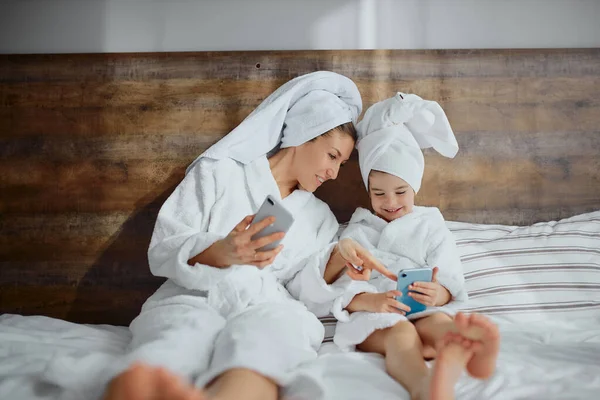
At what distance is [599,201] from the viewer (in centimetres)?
177

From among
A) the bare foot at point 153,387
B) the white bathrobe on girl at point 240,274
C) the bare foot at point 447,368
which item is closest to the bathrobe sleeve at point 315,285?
the white bathrobe on girl at point 240,274

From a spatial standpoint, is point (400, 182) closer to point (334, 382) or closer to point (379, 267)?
point (379, 267)

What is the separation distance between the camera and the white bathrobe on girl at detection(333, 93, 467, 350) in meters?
1.27

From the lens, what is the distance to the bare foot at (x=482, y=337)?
92 centimetres

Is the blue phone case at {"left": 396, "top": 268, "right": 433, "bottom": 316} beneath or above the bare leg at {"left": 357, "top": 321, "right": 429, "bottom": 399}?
above

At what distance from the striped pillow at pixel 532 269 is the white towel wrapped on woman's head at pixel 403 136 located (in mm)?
288

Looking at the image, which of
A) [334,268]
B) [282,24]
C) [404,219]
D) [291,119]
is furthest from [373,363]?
[282,24]

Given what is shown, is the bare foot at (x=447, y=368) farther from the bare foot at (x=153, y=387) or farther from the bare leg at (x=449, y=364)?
the bare foot at (x=153, y=387)

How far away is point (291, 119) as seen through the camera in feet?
→ 4.79

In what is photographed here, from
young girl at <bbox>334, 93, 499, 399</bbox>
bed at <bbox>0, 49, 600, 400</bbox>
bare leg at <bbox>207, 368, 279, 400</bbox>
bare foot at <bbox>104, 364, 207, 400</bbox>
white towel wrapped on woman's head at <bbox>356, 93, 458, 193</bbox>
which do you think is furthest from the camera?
bed at <bbox>0, 49, 600, 400</bbox>

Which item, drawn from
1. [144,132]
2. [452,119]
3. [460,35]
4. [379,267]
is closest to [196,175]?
[144,132]

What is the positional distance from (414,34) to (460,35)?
0.53 ft

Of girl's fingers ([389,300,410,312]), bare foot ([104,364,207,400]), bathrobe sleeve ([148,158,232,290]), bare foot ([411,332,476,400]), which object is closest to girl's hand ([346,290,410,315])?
girl's fingers ([389,300,410,312])

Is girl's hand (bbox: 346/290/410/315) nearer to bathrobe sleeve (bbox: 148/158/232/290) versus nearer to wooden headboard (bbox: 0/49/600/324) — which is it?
bathrobe sleeve (bbox: 148/158/232/290)
